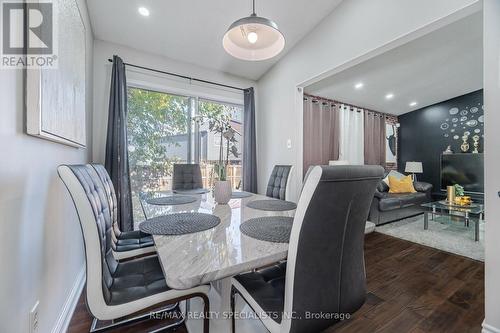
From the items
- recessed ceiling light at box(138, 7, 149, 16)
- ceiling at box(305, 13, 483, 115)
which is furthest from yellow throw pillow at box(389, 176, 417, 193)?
recessed ceiling light at box(138, 7, 149, 16)

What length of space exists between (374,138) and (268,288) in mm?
5081

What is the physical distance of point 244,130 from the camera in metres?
3.72

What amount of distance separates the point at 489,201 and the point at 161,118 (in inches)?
136

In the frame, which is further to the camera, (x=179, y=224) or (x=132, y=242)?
(x=132, y=242)

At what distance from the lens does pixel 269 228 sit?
109 centimetres

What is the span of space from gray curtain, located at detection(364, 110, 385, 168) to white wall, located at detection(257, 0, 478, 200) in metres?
2.58


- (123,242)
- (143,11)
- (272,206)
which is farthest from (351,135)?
(123,242)

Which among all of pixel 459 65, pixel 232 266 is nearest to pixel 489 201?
pixel 232 266

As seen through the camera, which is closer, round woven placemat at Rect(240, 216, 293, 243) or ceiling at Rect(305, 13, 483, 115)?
round woven placemat at Rect(240, 216, 293, 243)

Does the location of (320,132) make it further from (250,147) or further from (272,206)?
(272,206)

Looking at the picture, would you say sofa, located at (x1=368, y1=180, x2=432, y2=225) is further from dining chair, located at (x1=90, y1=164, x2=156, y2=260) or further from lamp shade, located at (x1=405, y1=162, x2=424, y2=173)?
dining chair, located at (x1=90, y1=164, x2=156, y2=260)

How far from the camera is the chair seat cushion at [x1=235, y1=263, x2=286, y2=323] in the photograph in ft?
2.89

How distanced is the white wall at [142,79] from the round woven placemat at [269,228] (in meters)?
2.40

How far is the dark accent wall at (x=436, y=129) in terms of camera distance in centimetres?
464
